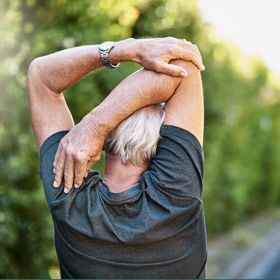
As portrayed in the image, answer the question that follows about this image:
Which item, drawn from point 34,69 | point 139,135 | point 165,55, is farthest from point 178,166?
point 34,69

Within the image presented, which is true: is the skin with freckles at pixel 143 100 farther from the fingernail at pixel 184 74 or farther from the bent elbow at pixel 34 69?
the bent elbow at pixel 34 69

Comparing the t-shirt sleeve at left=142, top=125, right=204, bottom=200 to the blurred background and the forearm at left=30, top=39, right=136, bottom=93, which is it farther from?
the blurred background

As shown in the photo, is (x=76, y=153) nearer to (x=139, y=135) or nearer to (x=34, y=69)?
(x=139, y=135)

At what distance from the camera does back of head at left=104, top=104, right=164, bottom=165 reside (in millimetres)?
1556

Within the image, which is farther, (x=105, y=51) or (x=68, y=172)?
(x=105, y=51)

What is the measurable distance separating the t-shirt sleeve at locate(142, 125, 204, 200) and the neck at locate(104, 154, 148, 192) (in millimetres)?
98

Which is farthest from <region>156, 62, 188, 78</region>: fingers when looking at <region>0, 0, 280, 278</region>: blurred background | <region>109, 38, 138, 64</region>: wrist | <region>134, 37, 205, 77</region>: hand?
<region>0, 0, 280, 278</region>: blurred background

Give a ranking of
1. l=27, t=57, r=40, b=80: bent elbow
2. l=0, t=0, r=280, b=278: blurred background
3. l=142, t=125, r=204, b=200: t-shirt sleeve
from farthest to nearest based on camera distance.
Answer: l=0, t=0, r=280, b=278: blurred background < l=27, t=57, r=40, b=80: bent elbow < l=142, t=125, r=204, b=200: t-shirt sleeve

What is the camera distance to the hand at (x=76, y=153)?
1516 mm

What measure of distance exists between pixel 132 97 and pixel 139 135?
Answer: 144 mm

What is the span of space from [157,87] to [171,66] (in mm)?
90

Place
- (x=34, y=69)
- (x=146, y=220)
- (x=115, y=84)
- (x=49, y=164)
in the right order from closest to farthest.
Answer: (x=146, y=220) → (x=49, y=164) → (x=34, y=69) → (x=115, y=84)

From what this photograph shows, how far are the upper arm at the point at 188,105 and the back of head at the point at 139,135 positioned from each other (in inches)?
2.1

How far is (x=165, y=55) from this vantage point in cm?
154
